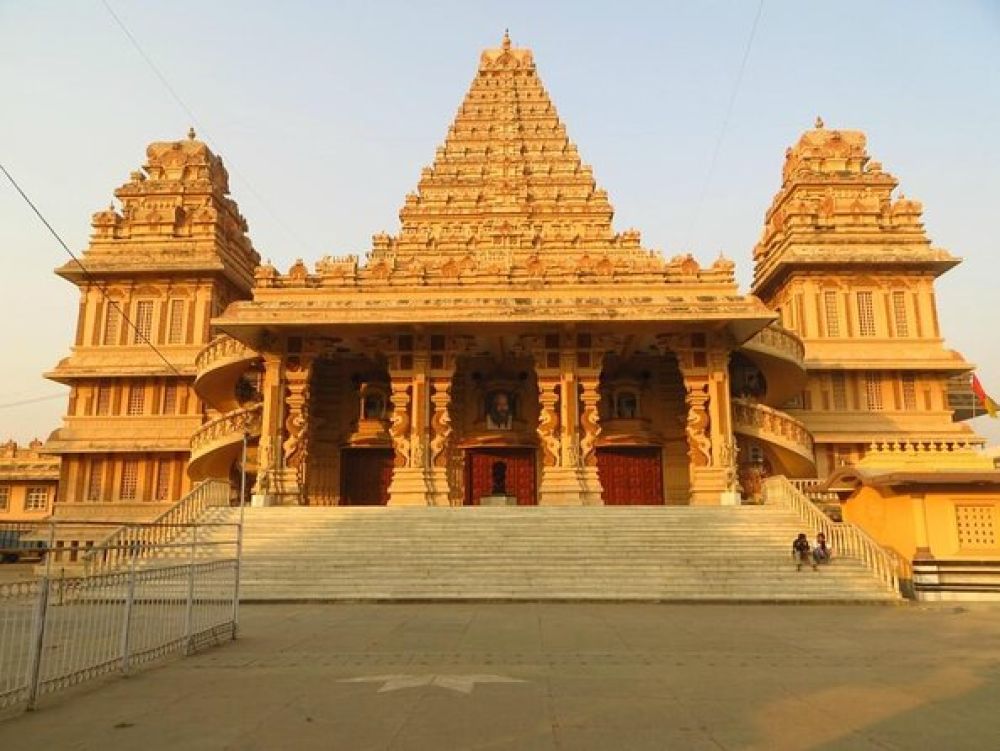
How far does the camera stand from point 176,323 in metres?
31.2

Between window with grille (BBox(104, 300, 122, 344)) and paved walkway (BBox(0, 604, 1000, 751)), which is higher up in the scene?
window with grille (BBox(104, 300, 122, 344))

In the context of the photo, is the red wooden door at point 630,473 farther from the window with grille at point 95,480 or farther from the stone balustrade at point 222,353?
the window with grille at point 95,480

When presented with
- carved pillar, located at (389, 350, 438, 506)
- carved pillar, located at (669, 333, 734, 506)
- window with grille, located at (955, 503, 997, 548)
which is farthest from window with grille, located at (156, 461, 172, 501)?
window with grille, located at (955, 503, 997, 548)

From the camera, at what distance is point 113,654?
752 cm

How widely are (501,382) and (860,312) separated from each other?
1568cm

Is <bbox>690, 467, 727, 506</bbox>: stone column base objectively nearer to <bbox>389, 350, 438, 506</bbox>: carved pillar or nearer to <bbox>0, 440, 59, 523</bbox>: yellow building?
<bbox>389, 350, 438, 506</bbox>: carved pillar

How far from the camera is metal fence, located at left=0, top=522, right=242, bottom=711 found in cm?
623

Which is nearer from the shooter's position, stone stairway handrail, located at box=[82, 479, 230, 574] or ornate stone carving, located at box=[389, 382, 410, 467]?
stone stairway handrail, located at box=[82, 479, 230, 574]

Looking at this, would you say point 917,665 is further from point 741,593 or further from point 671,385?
point 671,385

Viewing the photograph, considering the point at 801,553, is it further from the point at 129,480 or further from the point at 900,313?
the point at 129,480

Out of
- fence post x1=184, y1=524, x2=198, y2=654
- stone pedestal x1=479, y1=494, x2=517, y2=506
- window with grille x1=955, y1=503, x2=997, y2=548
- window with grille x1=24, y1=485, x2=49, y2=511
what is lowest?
fence post x1=184, y1=524, x2=198, y2=654

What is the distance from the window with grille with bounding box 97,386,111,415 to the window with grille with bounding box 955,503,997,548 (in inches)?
1160

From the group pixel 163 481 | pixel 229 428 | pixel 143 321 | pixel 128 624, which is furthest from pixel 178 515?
pixel 143 321

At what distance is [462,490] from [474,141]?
59.0 feet
